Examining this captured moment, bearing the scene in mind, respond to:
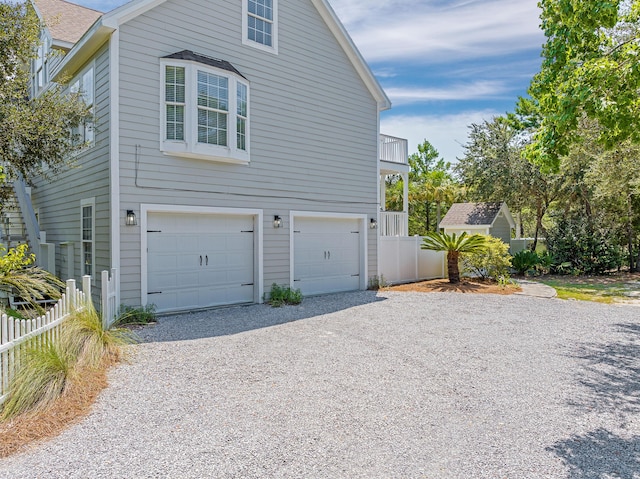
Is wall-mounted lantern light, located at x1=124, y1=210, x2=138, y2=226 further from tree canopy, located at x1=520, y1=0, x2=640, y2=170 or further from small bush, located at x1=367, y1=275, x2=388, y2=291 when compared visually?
tree canopy, located at x1=520, y1=0, x2=640, y2=170

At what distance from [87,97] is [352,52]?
22.1 feet

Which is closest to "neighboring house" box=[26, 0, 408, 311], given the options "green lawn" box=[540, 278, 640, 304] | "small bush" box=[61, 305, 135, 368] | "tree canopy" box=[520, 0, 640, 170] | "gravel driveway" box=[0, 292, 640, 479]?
"gravel driveway" box=[0, 292, 640, 479]

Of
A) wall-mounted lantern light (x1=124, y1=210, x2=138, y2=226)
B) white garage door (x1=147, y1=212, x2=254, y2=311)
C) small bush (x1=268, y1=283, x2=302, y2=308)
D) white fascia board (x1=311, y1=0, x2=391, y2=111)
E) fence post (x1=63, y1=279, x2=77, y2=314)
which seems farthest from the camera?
white fascia board (x1=311, y1=0, x2=391, y2=111)

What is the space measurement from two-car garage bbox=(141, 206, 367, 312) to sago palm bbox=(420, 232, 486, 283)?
118 inches

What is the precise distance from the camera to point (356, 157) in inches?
478

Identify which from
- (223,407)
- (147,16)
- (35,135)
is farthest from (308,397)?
(147,16)

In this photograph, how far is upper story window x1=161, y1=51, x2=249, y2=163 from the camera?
840cm

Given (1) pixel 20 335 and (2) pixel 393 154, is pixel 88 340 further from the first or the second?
(2) pixel 393 154

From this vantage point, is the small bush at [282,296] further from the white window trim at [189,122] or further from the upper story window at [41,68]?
the upper story window at [41,68]

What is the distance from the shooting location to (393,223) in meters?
14.3

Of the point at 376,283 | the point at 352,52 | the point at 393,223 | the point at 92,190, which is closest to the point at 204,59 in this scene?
the point at 92,190

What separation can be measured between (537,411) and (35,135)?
8.93m

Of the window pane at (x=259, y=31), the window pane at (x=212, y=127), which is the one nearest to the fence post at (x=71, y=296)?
the window pane at (x=212, y=127)

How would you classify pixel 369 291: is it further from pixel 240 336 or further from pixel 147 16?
pixel 147 16
